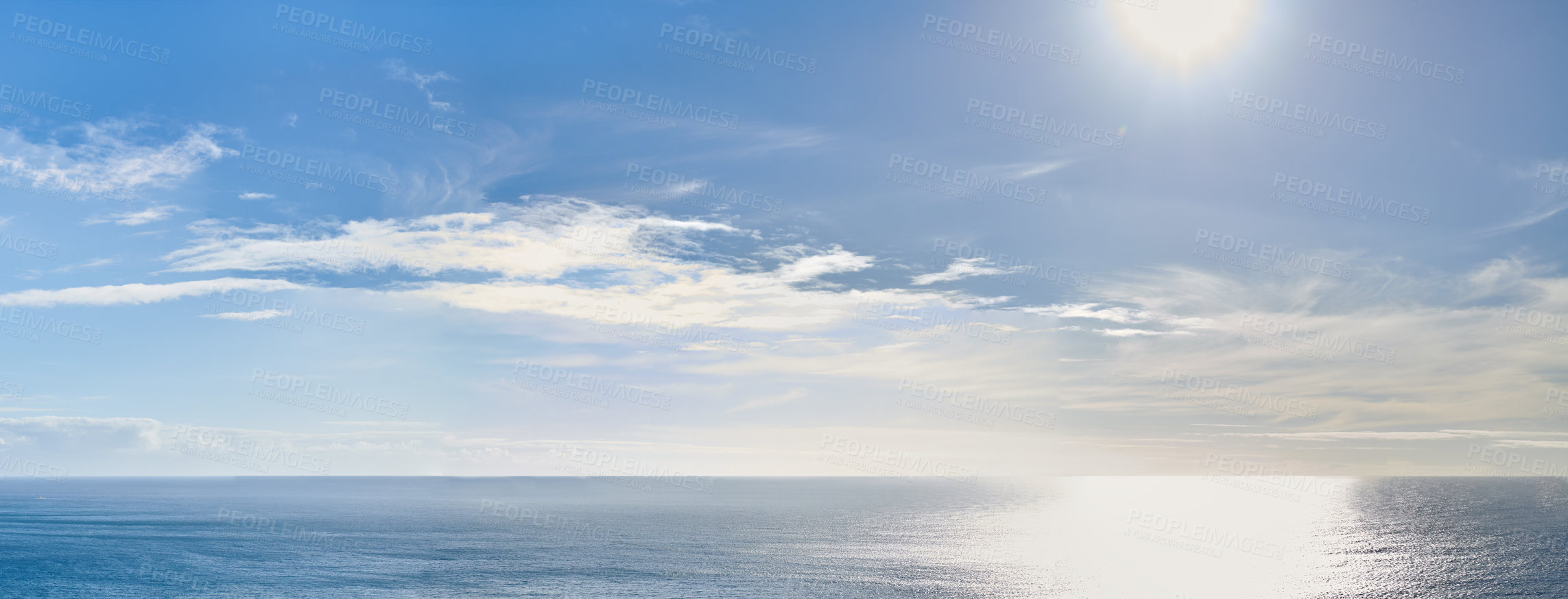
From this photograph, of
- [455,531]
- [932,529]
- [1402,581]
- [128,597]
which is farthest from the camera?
[932,529]

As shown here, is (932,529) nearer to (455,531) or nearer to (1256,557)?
(1256,557)

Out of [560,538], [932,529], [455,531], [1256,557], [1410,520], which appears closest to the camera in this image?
[1256,557]

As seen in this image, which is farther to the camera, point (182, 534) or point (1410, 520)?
point (1410, 520)

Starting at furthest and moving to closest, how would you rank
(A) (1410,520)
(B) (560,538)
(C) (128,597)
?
1. (A) (1410,520)
2. (B) (560,538)
3. (C) (128,597)

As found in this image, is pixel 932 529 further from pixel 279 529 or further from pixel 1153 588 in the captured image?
pixel 279 529

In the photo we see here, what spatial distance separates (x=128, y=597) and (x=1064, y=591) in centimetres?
11879

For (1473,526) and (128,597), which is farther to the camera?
(1473,526)

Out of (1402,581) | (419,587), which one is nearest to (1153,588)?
(1402,581)

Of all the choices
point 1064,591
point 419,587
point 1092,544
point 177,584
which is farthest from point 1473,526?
point 177,584

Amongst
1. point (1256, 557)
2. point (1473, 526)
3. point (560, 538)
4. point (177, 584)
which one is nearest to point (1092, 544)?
point (1256, 557)

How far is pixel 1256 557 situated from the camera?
136000mm

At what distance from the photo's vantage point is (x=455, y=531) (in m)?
163

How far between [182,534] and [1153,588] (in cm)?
17889

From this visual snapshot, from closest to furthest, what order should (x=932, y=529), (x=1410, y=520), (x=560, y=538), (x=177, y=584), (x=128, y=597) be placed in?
(x=128, y=597)
(x=177, y=584)
(x=560, y=538)
(x=932, y=529)
(x=1410, y=520)
